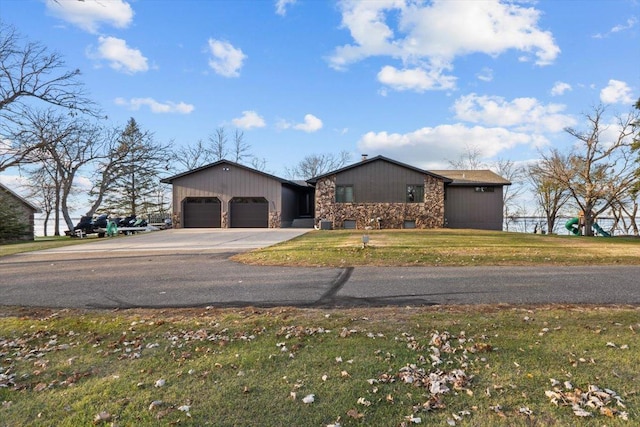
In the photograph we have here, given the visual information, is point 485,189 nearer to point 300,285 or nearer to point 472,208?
point 472,208

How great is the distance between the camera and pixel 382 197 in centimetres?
2623

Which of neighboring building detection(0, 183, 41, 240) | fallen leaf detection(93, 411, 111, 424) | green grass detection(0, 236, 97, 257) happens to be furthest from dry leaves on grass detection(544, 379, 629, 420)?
neighboring building detection(0, 183, 41, 240)

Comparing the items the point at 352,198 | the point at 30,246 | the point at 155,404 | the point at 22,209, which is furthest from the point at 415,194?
the point at 22,209

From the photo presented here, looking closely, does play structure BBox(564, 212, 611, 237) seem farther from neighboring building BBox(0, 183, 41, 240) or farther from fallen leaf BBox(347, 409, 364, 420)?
neighboring building BBox(0, 183, 41, 240)

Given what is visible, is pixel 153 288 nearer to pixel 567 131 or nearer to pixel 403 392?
pixel 403 392

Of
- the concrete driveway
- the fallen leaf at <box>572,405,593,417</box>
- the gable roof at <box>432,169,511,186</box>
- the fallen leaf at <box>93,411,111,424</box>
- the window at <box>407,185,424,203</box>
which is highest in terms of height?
the gable roof at <box>432,169,511,186</box>

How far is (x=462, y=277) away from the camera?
8.50 m

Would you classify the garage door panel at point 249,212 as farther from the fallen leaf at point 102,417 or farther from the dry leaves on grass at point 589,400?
the dry leaves on grass at point 589,400

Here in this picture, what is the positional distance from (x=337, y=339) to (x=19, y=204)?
29.6 metres

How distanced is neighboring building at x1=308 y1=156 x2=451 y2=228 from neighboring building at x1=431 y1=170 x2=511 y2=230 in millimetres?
1492

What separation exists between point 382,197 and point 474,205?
6.61m

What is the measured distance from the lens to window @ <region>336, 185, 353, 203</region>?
2642 centimetres

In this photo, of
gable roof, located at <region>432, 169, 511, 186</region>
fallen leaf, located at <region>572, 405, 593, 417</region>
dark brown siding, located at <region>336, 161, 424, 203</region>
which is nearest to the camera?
fallen leaf, located at <region>572, 405, 593, 417</region>

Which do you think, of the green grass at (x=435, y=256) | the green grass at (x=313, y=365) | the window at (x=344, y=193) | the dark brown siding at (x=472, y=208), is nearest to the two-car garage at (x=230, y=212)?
the window at (x=344, y=193)
